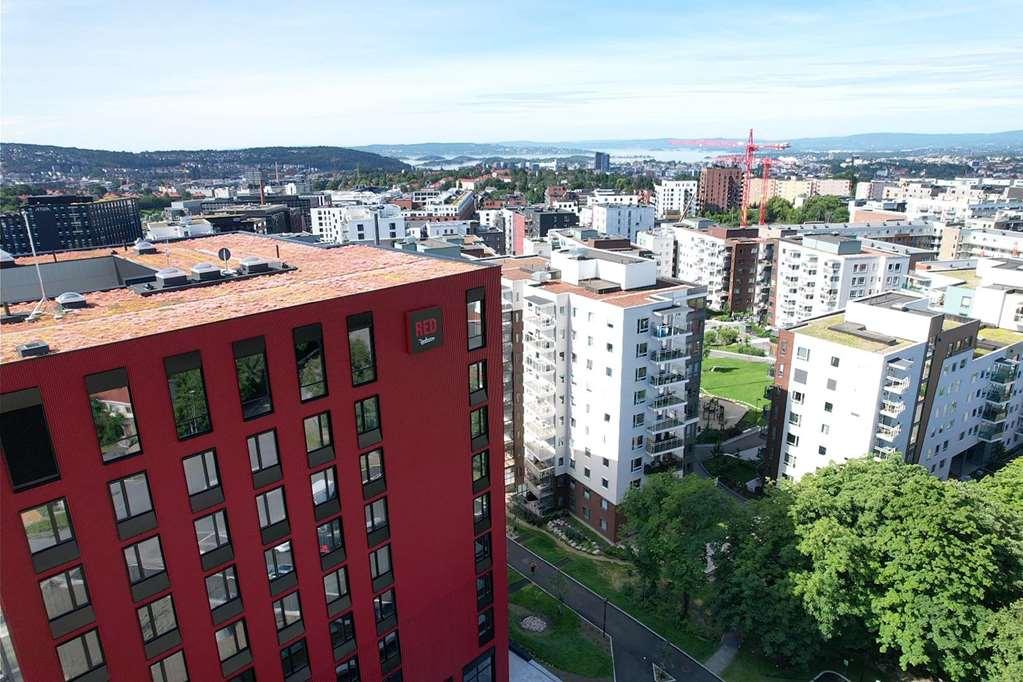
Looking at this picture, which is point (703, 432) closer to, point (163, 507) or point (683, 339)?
point (683, 339)

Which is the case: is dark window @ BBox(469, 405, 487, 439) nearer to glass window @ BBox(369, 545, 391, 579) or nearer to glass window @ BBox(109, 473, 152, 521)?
glass window @ BBox(369, 545, 391, 579)

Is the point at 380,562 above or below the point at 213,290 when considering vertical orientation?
below

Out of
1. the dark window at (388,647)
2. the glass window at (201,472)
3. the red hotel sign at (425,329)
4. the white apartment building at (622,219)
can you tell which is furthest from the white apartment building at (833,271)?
the glass window at (201,472)

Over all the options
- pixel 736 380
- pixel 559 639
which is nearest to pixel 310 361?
pixel 559 639

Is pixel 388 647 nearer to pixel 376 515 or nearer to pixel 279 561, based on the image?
pixel 376 515

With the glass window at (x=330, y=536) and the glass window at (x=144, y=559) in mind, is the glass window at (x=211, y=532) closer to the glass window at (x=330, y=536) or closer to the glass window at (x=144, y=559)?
the glass window at (x=144, y=559)

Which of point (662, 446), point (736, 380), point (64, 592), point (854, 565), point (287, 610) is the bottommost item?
point (736, 380)

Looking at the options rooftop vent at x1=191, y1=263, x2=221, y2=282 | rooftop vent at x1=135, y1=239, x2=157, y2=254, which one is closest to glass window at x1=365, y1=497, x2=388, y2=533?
rooftop vent at x1=191, y1=263, x2=221, y2=282
